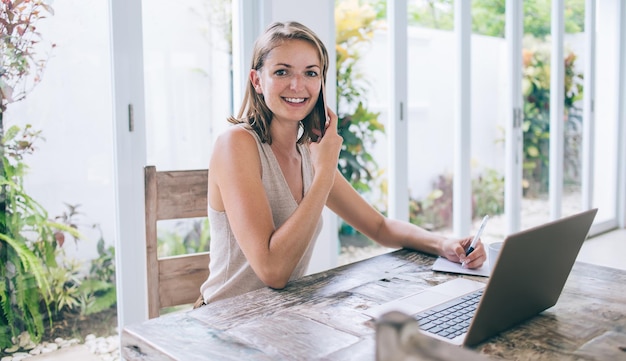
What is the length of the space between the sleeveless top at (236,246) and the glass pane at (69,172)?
0.79m

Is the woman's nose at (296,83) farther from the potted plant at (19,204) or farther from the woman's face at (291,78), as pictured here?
the potted plant at (19,204)

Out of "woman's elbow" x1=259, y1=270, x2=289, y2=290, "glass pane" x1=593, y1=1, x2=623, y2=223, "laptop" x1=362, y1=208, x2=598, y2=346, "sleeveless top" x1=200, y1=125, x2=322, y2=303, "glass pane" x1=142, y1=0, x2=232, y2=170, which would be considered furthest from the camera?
"glass pane" x1=593, y1=1, x2=623, y2=223

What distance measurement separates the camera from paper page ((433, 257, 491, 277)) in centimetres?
143

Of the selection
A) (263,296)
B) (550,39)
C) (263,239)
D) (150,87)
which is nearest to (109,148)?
(150,87)

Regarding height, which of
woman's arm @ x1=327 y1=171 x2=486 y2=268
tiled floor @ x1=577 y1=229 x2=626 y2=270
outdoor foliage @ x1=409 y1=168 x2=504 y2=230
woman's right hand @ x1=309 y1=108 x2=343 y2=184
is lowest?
tiled floor @ x1=577 y1=229 x2=626 y2=270

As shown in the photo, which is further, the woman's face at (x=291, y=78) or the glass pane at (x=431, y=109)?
the glass pane at (x=431, y=109)

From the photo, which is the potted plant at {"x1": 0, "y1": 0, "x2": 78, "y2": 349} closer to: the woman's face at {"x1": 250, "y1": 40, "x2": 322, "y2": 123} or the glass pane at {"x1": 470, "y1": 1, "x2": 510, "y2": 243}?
the woman's face at {"x1": 250, "y1": 40, "x2": 322, "y2": 123}

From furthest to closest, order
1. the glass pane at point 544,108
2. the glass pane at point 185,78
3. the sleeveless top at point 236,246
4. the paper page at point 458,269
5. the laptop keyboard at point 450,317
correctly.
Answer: the glass pane at point 544,108 → the glass pane at point 185,78 → the sleeveless top at point 236,246 → the paper page at point 458,269 → the laptop keyboard at point 450,317

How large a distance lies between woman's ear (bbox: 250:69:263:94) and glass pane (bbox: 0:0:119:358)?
76 cm

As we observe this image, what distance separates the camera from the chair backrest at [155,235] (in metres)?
1.53

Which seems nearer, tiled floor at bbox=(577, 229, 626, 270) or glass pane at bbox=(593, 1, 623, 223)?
tiled floor at bbox=(577, 229, 626, 270)

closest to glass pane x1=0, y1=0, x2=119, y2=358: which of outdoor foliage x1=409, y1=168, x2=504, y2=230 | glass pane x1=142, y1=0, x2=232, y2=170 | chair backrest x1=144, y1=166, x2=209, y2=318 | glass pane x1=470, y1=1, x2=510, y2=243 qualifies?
glass pane x1=142, y1=0, x2=232, y2=170

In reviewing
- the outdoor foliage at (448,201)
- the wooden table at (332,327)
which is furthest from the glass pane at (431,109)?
the wooden table at (332,327)

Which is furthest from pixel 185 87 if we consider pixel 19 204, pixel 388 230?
pixel 388 230
